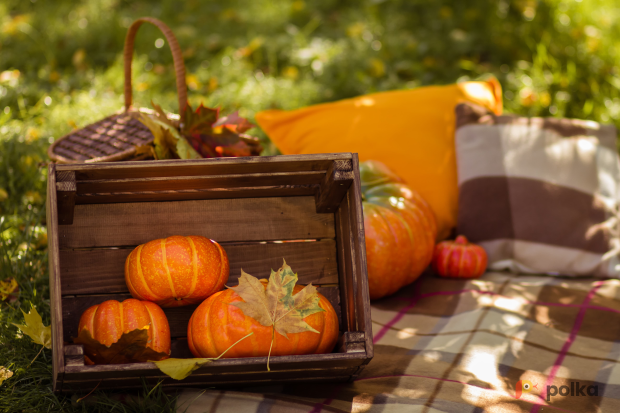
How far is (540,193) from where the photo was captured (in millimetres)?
2096

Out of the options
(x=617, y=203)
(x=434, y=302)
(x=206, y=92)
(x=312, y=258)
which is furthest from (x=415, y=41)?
(x=312, y=258)

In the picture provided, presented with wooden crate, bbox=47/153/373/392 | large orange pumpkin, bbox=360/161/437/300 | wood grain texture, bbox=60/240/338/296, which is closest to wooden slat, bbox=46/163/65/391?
wooden crate, bbox=47/153/373/392

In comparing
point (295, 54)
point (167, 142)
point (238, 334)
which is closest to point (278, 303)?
point (238, 334)

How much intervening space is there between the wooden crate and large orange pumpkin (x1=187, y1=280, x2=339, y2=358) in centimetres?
5

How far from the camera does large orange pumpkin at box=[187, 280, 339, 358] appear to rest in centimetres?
117

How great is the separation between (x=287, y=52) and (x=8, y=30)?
6.25ft

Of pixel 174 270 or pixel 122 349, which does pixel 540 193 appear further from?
pixel 122 349

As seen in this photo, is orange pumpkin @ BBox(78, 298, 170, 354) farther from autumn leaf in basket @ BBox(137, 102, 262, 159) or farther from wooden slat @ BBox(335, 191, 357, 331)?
autumn leaf in basket @ BBox(137, 102, 262, 159)

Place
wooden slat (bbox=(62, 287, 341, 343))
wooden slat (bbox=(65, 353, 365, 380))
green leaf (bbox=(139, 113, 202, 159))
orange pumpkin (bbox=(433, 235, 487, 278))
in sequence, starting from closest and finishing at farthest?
wooden slat (bbox=(65, 353, 365, 380)) → wooden slat (bbox=(62, 287, 341, 343)) → green leaf (bbox=(139, 113, 202, 159)) → orange pumpkin (bbox=(433, 235, 487, 278))

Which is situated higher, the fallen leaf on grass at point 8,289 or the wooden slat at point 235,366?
the wooden slat at point 235,366

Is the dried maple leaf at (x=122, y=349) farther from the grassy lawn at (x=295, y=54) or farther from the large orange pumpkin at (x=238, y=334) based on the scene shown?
the grassy lawn at (x=295, y=54)

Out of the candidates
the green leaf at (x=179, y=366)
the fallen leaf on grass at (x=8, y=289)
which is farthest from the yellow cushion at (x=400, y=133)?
the green leaf at (x=179, y=366)

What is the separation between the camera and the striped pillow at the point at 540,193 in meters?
2.05

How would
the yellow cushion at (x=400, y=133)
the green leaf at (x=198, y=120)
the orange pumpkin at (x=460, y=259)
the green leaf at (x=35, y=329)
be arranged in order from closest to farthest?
the green leaf at (x=35, y=329) < the green leaf at (x=198, y=120) < the orange pumpkin at (x=460, y=259) < the yellow cushion at (x=400, y=133)
